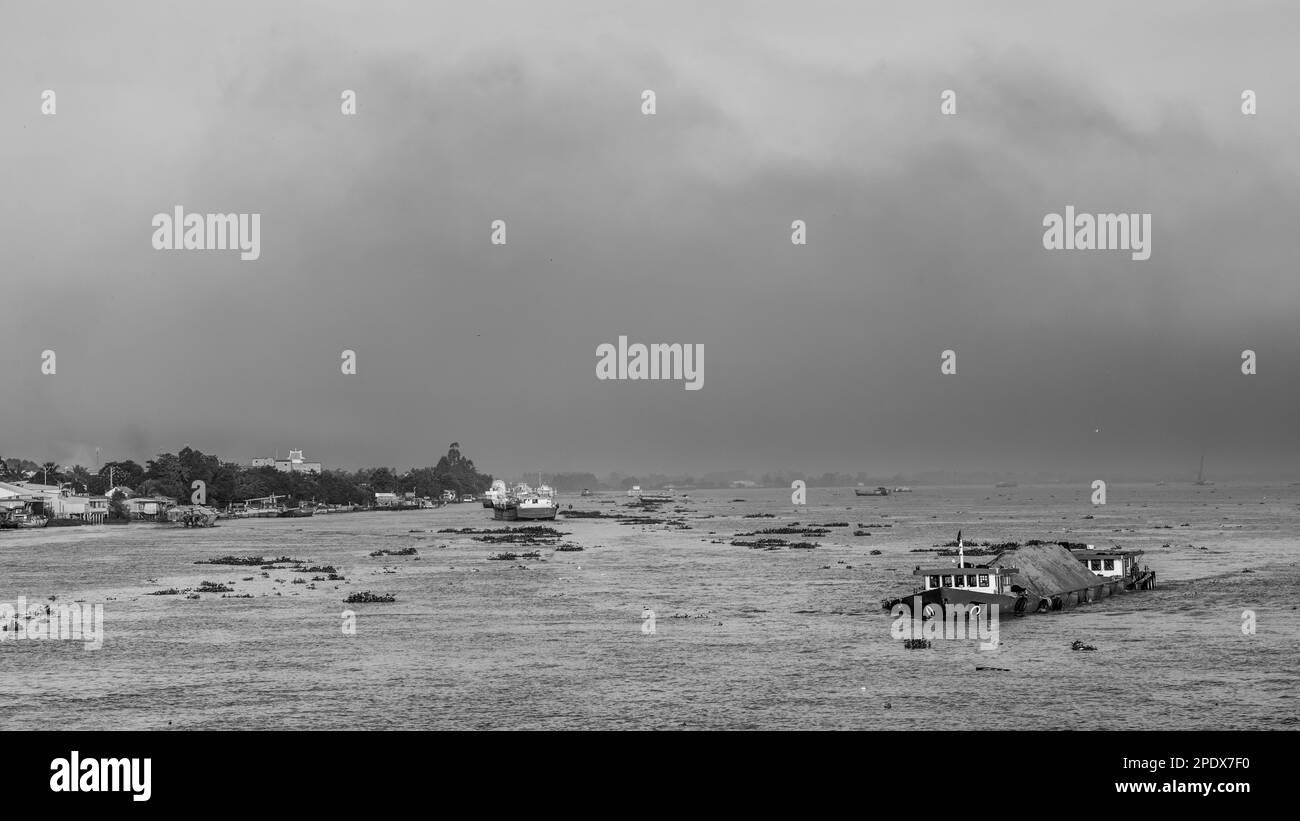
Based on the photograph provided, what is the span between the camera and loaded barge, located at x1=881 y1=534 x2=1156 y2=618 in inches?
2489

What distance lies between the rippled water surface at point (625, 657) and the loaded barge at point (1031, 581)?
1.82 metres

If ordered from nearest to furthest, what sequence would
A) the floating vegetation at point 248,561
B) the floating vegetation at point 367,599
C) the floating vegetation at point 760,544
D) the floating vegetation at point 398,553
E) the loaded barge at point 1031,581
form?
the loaded barge at point 1031,581 < the floating vegetation at point 367,599 < the floating vegetation at point 248,561 < the floating vegetation at point 398,553 < the floating vegetation at point 760,544

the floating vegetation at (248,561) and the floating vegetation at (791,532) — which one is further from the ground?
the floating vegetation at (248,561)

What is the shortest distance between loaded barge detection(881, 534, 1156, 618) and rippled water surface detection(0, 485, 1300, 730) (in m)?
1.82

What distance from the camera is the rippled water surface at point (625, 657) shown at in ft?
127

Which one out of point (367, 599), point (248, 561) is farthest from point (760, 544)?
point (367, 599)

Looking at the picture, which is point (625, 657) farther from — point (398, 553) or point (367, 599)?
point (398, 553)

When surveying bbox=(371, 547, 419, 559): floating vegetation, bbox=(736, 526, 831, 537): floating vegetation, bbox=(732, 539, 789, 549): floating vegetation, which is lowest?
bbox=(736, 526, 831, 537): floating vegetation

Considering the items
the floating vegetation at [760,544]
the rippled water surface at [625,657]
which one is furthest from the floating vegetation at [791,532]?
the rippled water surface at [625,657]

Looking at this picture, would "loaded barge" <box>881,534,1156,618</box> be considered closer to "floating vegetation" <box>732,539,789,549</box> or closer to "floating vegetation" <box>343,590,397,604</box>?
"floating vegetation" <box>343,590,397,604</box>

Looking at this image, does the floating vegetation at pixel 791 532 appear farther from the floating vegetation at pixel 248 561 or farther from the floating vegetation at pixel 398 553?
the floating vegetation at pixel 248 561

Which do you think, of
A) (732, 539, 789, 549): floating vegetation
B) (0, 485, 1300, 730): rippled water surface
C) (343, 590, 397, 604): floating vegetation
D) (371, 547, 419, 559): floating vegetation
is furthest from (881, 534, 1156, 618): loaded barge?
(371, 547, 419, 559): floating vegetation

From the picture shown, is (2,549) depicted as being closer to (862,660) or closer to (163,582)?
(163,582)

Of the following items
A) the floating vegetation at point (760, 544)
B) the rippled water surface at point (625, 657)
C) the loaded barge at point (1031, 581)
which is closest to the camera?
the rippled water surface at point (625, 657)
